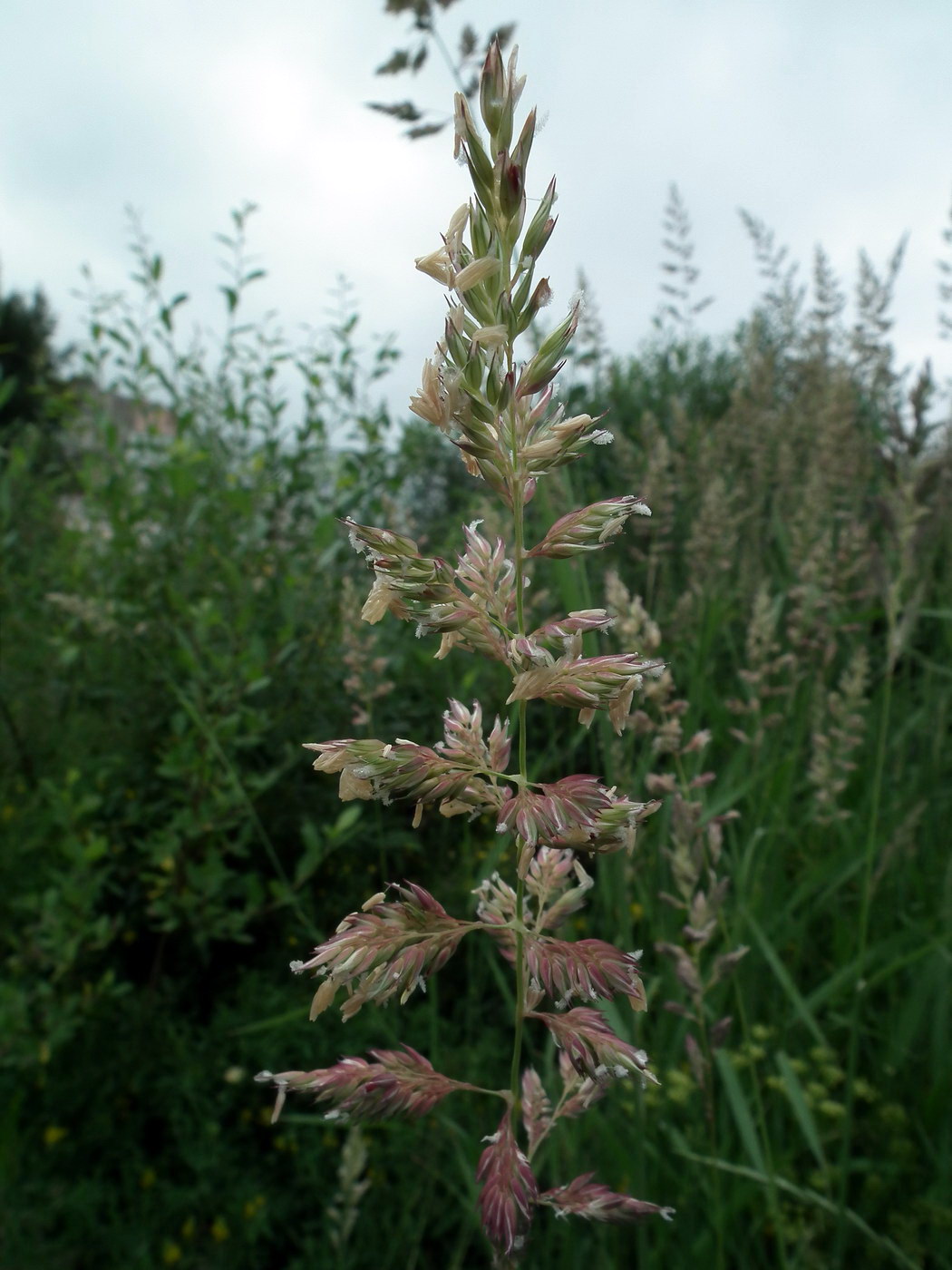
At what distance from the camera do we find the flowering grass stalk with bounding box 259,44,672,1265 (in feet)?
2.77

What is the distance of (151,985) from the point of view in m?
2.93

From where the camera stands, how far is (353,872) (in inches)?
135

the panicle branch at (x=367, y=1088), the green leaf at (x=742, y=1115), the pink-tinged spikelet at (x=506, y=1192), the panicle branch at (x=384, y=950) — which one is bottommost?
the green leaf at (x=742, y=1115)

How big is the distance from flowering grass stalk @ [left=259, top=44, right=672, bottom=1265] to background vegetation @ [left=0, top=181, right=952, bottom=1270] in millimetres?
780

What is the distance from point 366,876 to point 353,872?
0.42ft

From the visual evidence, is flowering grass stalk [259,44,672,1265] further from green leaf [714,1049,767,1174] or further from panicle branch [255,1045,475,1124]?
green leaf [714,1049,767,1174]

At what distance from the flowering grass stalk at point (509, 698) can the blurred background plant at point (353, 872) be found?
2.59ft

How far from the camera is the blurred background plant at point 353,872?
7.06ft

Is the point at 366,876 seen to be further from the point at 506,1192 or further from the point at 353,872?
the point at 506,1192

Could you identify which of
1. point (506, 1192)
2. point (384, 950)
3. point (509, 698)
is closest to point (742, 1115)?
point (506, 1192)

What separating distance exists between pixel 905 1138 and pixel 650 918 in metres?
0.87

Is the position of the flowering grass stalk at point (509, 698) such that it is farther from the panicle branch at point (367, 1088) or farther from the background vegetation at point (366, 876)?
the background vegetation at point (366, 876)

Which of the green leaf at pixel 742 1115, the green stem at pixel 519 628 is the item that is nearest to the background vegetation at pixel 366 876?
the green leaf at pixel 742 1115

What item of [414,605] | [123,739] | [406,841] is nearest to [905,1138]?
[406,841]
